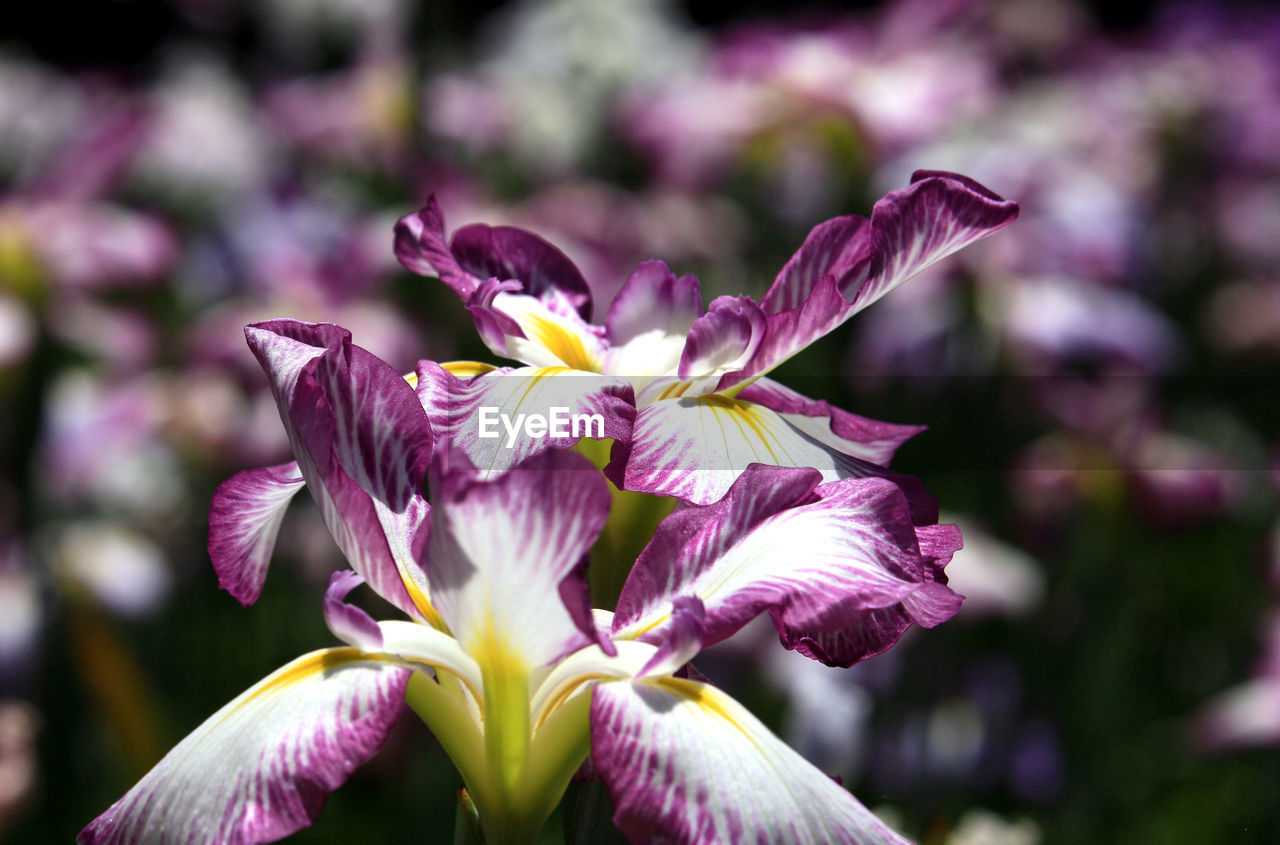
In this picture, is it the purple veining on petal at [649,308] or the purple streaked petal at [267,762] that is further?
the purple veining on petal at [649,308]

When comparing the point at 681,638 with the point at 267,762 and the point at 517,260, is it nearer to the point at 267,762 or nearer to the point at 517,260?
the point at 267,762

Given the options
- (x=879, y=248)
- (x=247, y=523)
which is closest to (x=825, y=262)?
(x=879, y=248)

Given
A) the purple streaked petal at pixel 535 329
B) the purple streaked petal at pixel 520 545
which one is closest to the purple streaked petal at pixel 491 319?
the purple streaked petal at pixel 535 329

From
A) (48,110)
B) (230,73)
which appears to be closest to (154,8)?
(230,73)

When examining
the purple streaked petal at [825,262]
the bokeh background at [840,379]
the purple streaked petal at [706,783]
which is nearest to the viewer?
the purple streaked petal at [706,783]

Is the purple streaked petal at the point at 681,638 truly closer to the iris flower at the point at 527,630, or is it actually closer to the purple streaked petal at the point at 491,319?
the iris flower at the point at 527,630

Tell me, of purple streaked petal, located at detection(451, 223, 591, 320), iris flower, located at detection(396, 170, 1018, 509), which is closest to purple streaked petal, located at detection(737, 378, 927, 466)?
iris flower, located at detection(396, 170, 1018, 509)

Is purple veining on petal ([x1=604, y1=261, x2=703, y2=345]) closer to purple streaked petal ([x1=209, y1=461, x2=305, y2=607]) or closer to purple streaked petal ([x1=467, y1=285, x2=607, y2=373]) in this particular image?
purple streaked petal ([x1=467, y1=285, x2=607, y2=373])
